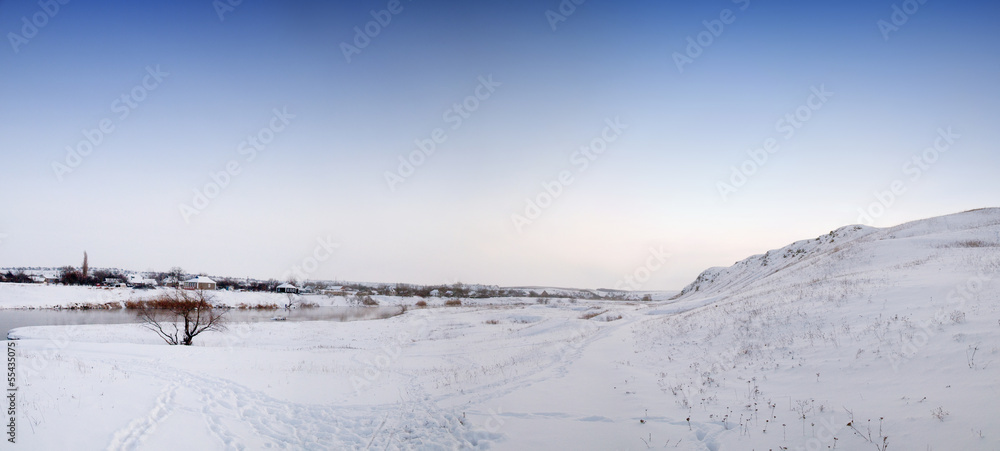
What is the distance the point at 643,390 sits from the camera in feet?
40.0

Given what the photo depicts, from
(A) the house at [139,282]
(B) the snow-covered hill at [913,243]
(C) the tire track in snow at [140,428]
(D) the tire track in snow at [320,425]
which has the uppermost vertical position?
(B) the snow-covered hill at [913,243]

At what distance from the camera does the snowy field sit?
25.7 ft

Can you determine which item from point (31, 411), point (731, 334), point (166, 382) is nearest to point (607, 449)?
point (731, 334)

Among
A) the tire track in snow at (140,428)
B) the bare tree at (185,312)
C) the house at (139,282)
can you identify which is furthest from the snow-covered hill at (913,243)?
the house at (139,282)

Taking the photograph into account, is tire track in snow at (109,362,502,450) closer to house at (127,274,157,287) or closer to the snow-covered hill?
the snow-covered hill

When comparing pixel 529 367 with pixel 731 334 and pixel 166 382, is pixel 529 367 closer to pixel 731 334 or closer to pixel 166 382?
pixel 731 334

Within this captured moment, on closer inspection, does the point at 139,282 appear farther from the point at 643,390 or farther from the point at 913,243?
the point at 913,243

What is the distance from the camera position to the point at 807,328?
14031 mm

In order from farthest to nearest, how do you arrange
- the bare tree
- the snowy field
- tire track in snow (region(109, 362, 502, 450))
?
the bare tree
tire track in snow (region(109, 362, 502, 450))
the snowy field

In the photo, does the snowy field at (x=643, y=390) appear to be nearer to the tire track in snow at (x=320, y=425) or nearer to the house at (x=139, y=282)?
the tire track in snow at (x=320, y=425)

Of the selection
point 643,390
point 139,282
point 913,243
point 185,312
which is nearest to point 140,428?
point 643,390

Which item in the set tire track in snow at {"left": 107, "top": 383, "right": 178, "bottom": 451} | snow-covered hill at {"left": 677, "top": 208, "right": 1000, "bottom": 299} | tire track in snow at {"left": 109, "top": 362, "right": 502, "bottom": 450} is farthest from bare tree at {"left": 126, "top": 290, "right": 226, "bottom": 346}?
snow-covered hill at {"left": 677, "top": 208, "right": 1000, "bottom": 299}

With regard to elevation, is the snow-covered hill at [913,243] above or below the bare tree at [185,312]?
above

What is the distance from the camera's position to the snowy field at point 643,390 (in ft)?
25.7
